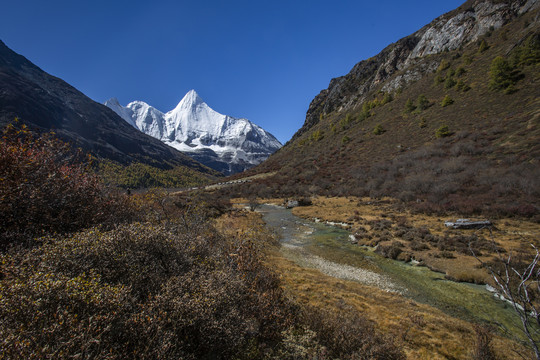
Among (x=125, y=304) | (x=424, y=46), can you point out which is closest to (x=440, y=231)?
(x=125, y=304)

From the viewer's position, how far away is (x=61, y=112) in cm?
15375

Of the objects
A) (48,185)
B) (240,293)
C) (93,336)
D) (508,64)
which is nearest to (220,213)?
(48,185)

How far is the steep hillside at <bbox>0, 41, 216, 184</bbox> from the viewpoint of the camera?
410ft

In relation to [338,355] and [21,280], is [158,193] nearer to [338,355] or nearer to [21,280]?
[21,280]

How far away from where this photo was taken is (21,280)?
3.62 m

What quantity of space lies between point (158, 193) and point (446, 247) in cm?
1989

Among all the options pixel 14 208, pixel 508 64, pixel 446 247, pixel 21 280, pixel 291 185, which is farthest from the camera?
pixel 291 185

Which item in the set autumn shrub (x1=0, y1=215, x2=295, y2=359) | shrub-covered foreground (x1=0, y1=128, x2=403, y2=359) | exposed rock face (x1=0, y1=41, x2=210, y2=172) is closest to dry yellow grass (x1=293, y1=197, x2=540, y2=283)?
shrub-covered foreground (x1=0, y1=128, x2=403, y2=359)

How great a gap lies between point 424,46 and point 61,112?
215184 mm

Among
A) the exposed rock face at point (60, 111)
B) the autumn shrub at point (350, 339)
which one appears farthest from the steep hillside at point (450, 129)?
the exposed rock face at point (60, 111)

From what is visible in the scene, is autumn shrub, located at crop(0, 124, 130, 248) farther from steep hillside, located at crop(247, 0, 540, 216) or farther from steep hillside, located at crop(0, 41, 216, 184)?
steep hillside, located at crop(0, 41, 216, 184)

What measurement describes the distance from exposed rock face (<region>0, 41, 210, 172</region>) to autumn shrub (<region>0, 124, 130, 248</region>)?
137 metres

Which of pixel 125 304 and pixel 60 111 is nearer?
pixel 125 304

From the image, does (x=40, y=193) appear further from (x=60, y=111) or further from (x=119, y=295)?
(x=60, y=111)
